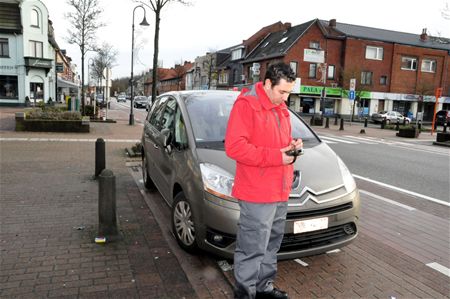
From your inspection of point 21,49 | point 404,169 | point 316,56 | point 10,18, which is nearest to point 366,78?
point 316,56

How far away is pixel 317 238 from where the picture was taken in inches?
143

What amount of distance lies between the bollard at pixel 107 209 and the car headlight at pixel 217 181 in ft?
4.19

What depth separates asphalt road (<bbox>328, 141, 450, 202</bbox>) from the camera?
8.30 metres

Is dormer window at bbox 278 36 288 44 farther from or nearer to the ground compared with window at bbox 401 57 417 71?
farther from the ground

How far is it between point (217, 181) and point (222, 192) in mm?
137

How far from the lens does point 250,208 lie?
280cm

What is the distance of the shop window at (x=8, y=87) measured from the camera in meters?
35.8

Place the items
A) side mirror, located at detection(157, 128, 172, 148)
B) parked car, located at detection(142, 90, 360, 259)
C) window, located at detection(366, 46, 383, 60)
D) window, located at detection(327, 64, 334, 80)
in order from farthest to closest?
window, located at detection(366, 46, 383, 60) → window, located at detection(327, 64, 334, 80) → side mirror, located at detection(157, 128, 172, 148) → parked car, located at detection(142, 90, 360, 259)

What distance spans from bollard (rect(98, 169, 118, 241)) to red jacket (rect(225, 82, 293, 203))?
209 cm

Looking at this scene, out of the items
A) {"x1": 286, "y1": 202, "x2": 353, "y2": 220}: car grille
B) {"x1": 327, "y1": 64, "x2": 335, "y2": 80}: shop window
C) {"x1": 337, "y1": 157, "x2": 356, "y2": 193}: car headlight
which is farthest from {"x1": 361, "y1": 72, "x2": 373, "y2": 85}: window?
{"x1": 286, "y1": 202, "x2": 353, "y2": 220}: car grille

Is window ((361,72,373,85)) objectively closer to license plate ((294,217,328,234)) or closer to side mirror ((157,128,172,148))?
side mirror ((157,128,172,148))

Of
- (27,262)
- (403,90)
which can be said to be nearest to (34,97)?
(27,262)

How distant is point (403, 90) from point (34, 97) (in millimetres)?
41540

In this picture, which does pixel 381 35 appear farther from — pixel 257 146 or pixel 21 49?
pixel 257 146
